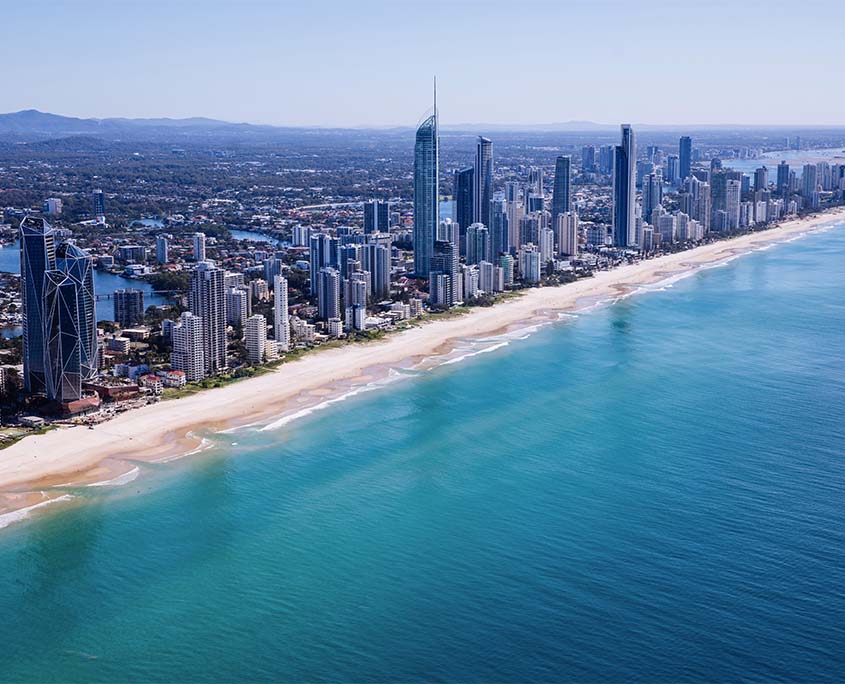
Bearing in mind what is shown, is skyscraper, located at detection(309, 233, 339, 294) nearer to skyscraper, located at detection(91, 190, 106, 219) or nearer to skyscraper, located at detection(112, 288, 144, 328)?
skyscraper, located at detection(112, 288, 144, 328)

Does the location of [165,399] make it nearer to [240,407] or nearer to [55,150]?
[240,407]

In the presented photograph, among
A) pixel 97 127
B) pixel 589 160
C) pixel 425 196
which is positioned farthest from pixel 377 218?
pixel 97 127

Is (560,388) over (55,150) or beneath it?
beneath

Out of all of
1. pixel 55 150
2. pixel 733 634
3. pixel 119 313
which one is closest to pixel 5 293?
pixel 119 313

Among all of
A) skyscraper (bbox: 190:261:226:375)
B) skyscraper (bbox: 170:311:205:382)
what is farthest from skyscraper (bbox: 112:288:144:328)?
skyscraper (bbox: 170:311:205:382)

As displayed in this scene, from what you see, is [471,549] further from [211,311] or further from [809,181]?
[809,181]

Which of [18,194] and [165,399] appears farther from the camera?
[18,194]
